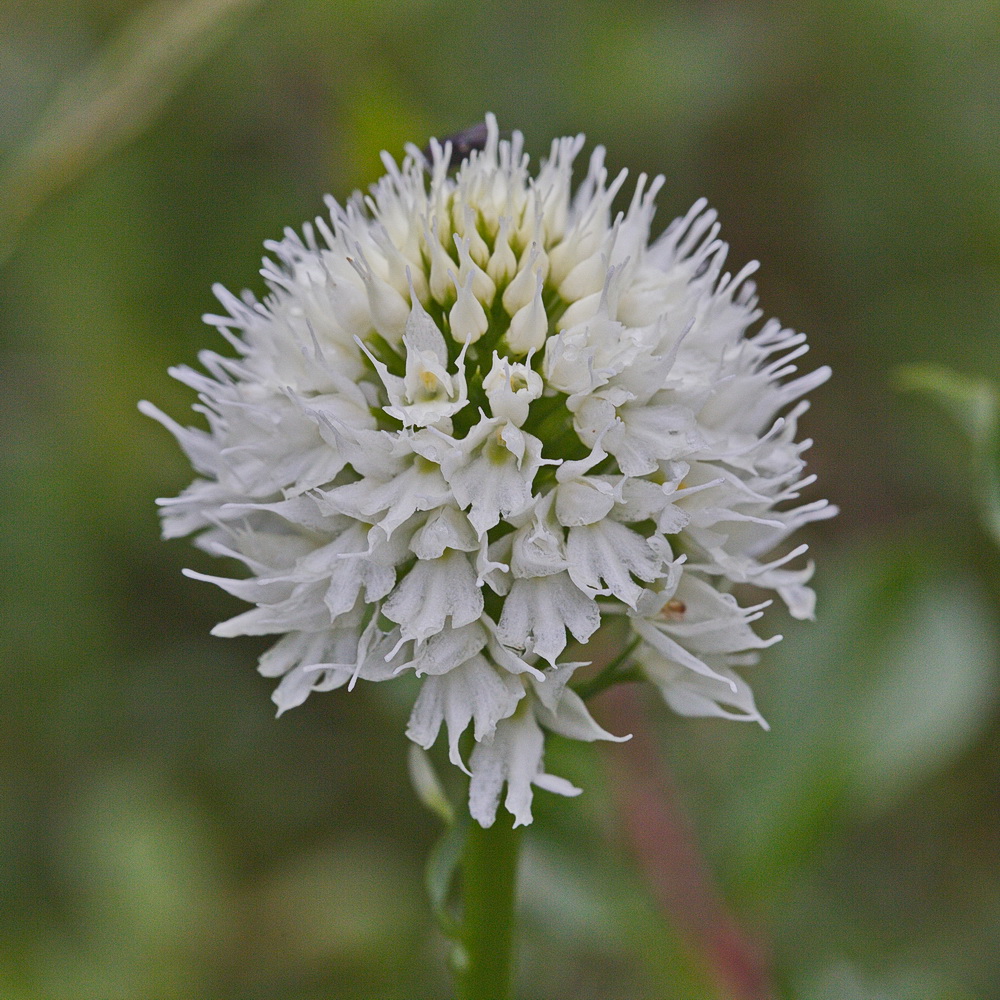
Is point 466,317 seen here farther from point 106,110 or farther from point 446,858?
point 106,110

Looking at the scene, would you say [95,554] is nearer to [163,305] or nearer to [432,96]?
[163,305]

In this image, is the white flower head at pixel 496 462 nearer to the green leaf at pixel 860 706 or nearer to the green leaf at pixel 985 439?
the green leaf at pixel 985 439

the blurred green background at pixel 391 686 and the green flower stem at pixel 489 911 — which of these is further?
the blurred green background at pixel 391 686

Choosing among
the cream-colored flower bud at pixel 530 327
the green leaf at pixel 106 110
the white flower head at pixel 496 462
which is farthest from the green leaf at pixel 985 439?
the green leaf at pixel 106 110

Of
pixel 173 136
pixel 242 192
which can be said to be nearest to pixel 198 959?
pixel 242 192

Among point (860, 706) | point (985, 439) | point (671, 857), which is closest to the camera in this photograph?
point (985, 439)

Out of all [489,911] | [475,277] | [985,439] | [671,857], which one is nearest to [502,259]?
[475,277]
